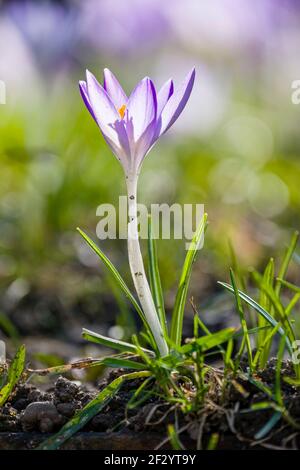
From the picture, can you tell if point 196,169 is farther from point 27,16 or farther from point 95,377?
point 95,377

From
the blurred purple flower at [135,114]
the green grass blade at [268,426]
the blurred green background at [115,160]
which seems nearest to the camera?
the green grass blade at [268,426]

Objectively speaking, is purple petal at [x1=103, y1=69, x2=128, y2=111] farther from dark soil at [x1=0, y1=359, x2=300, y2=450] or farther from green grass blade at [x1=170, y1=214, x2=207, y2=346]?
dark soil at [x1=0, y1=359, x2=300, y2=450]

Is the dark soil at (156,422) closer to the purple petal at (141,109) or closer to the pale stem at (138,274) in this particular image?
the pale stem at (138,274)

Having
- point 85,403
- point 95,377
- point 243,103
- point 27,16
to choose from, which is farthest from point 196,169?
point 85,403

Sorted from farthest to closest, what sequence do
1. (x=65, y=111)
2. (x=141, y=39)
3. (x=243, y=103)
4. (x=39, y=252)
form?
1. (x=243, y=103)
2. (x=141, y=39)
3. (x=65, y=111)
4. (x=39, y=252)

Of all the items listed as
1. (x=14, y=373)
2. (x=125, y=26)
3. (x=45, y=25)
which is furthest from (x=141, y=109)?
(x=125, y=26)

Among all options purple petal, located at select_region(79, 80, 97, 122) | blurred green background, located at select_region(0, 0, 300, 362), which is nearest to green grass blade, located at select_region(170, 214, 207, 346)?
purple petal, located at select_region(79, 80, 97, 122)

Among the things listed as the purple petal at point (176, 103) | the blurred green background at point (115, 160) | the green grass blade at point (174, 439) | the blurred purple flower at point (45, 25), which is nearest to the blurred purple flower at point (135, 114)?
the purple petal at point (176, 103)
